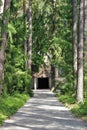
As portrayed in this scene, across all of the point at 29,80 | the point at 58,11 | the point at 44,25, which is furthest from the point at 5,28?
the point at 44,25

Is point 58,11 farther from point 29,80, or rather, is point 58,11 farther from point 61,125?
point 61,125

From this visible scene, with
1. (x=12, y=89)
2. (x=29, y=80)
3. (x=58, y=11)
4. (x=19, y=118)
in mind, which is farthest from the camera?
(x=58, y=11)

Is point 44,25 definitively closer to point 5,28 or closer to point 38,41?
point 38,41

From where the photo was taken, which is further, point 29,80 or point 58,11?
point 58,11

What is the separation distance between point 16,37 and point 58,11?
15291 millimetres

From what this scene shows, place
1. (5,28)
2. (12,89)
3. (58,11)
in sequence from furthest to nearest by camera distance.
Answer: (58,11) < (12,89) < (5,28)

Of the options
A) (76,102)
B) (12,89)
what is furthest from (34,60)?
(76,102)

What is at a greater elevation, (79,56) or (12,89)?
(79,56)

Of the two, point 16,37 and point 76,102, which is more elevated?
point 16,37

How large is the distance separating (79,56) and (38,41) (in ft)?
96.4

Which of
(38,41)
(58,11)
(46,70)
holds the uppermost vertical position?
(58,11)

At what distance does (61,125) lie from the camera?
15477 millimetres

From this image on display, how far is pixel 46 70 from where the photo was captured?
2554 inches

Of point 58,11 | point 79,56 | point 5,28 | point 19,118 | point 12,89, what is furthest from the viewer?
point 58,11
